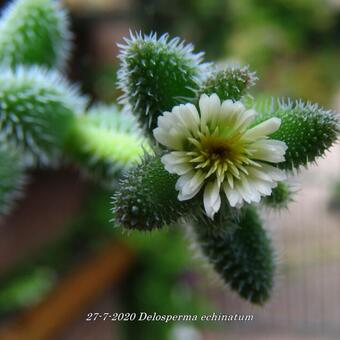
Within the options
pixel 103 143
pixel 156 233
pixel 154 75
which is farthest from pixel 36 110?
pixel 156 233

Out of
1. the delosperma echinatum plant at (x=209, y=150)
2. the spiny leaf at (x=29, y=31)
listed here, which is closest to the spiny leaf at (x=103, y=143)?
the delosperma echinatum plant at (x=209, y=150)

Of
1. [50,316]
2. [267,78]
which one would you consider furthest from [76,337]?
[267,78]

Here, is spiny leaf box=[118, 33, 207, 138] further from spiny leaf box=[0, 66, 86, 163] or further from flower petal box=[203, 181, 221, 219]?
spiny leaf box=[0, 66, 86, 163]

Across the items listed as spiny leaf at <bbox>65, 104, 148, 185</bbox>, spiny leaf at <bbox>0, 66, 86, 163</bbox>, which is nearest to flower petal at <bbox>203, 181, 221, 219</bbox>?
spiny leaf at <bbox>65, 104, 148, 185</bbox>

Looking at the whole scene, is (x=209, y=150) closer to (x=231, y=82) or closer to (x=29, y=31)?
(x=231, y=82)

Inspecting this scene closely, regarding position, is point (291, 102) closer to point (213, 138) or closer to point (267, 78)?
point (213, 138)

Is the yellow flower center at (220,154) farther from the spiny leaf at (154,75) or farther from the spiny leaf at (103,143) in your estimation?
the spiny leaf at (103,143)
